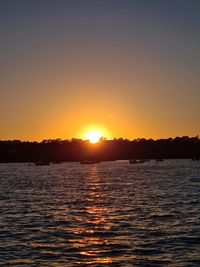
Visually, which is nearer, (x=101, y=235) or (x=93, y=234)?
(x=101, y=235)

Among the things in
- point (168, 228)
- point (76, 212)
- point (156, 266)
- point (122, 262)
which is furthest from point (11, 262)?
point (76, 212)

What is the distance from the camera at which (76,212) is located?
59.5 metres

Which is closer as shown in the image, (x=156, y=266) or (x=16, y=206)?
(x=156, y=266)

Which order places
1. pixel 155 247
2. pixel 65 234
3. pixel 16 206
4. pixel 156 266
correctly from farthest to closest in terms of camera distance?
pixel 16 206, pixel 65 234, pixel 155 247, pixel 156 266

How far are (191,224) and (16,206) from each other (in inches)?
1083

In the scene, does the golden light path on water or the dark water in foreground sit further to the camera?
the golden light path on water

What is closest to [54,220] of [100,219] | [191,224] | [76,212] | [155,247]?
[100,219]

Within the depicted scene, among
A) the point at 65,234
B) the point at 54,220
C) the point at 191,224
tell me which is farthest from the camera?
the point at 54,220

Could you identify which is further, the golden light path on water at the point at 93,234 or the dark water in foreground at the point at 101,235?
the golden light path on water at the point at 93,234

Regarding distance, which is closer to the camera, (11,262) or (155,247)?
(11,262)

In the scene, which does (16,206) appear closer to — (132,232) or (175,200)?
(175,200)

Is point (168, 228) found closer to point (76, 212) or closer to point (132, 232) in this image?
point (132, 232)

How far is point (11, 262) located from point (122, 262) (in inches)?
257

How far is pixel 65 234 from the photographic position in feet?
137
